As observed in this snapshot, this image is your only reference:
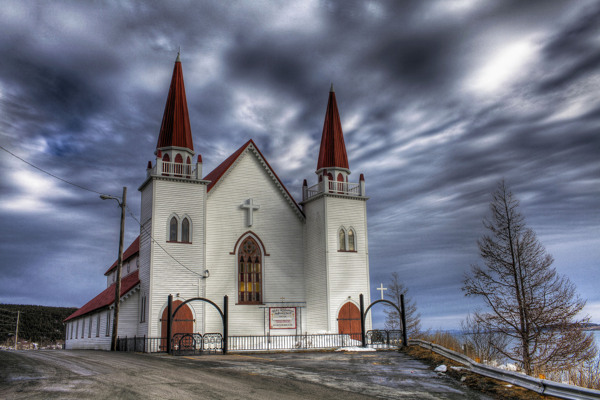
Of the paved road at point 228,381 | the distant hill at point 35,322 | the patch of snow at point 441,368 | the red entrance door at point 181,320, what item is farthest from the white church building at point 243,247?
the distant hill at point 35,322

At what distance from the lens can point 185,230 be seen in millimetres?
33844

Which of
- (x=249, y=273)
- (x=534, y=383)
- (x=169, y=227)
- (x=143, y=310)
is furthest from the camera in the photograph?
(x=249, y=273)

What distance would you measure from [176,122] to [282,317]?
49.2ft

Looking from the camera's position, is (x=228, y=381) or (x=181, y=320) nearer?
(x=228, y=381)

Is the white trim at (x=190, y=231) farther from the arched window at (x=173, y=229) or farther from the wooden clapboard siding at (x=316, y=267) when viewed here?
the wooden clapboard siding at (x=316, y=267)

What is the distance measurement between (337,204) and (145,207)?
13.0m

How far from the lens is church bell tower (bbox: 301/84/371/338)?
3578 centimetres

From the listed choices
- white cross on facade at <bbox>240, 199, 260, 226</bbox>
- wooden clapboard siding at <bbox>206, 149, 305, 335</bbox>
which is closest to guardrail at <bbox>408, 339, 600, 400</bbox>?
wooden clapboard siding at <bbox>206, 149, 305, 335</bbox>

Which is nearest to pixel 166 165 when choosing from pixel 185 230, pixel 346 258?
pixel 185 230

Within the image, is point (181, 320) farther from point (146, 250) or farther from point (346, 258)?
point (346, 258)

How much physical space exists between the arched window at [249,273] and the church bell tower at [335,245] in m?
3.68

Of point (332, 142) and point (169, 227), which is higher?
point (332, 142)

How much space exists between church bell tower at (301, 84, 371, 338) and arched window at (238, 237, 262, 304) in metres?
3.68

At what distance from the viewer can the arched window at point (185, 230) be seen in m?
33.6
